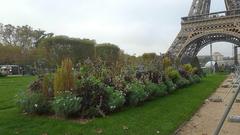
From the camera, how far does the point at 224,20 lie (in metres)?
45.9

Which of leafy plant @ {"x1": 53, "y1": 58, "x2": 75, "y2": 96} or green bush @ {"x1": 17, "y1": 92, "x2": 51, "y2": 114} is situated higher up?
leafy plant @ {"x1": 53, "y1": 58, "x2": 75, "y2": 96}

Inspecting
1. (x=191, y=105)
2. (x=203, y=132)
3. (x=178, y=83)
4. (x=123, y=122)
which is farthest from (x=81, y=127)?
(x=178, y=83)

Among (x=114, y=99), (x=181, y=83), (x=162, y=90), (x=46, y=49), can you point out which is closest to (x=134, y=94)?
(x=114, y=99)

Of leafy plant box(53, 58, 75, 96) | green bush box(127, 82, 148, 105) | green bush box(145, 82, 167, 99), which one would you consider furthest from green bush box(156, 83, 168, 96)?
leafy plant box(53, 58, 75, 96)

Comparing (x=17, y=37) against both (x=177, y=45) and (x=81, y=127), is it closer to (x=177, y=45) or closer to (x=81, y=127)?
(x=177, y=45)

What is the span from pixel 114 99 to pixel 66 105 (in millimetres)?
1408

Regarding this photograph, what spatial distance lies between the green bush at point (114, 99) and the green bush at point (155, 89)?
261 cm

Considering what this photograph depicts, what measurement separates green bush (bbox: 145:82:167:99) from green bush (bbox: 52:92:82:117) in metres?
3.91

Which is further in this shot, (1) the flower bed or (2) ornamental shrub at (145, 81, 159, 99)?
(2) ornamental shrub at (145, 81, 159, 99)

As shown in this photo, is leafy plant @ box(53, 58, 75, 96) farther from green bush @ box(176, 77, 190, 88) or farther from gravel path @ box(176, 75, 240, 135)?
green bush @ box(176, 77, 190, 88)

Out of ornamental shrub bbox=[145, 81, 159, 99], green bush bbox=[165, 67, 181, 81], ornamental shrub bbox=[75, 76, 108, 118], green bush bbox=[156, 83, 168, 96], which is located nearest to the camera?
ornamental shrub bbox=[75, 76, 108, 118]

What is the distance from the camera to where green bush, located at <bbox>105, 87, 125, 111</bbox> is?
8.70 metres

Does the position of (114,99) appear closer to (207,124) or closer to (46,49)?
(207,124)

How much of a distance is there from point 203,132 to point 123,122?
181 cm
